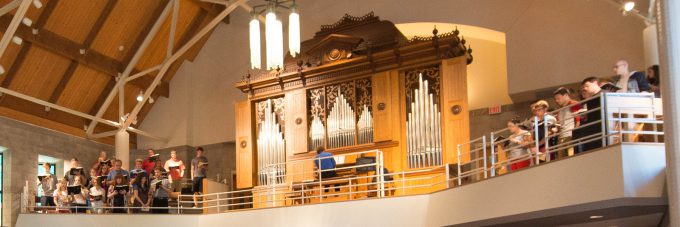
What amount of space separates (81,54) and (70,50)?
1.07 feet

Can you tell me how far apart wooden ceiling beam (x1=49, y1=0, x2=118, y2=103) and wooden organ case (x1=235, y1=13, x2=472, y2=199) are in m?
3.52

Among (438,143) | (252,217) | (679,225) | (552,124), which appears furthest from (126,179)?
(679,225)

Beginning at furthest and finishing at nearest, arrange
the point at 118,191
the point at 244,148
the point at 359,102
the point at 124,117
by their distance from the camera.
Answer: the point at 124,117, the point at 244,148, the point at 359,102, the point at 118,191

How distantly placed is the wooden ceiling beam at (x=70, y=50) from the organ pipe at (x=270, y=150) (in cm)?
437

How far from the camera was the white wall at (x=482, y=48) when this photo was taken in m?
17.9

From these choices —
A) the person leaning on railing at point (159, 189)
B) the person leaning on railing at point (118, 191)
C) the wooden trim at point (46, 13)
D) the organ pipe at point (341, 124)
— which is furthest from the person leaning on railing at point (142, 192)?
the wooden trim at point (46, 13)

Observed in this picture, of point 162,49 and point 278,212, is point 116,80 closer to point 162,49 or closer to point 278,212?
point 162,49

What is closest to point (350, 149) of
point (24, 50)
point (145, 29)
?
point (145, 29)

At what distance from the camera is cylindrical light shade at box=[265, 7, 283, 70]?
625 inches

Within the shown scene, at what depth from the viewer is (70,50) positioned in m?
20.4

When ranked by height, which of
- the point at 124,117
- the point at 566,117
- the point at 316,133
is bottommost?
the point at 566,117

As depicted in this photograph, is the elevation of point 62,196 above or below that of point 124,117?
below

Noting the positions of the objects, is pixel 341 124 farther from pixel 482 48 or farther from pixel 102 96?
pixel 102 96

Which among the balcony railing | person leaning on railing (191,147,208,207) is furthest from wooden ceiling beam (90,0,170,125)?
the balcony railing
